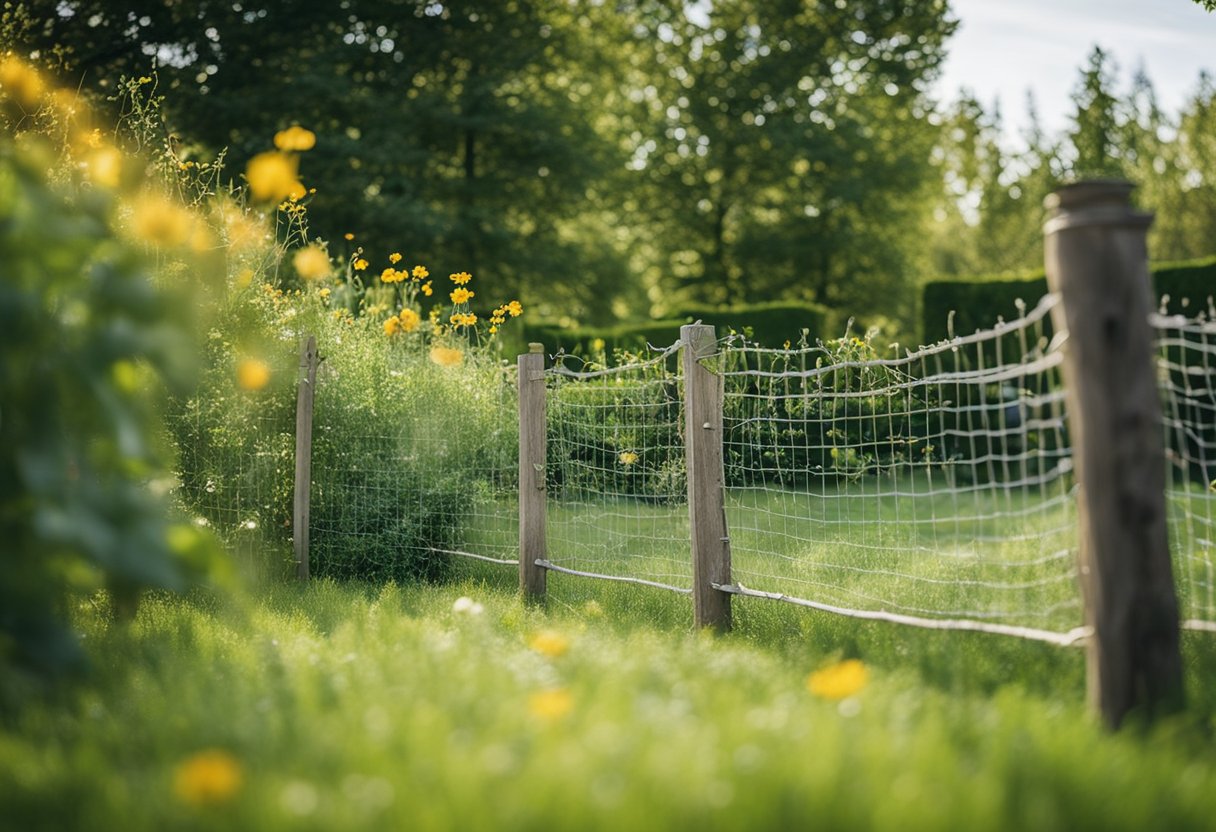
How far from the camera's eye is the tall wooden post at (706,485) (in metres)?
4.37

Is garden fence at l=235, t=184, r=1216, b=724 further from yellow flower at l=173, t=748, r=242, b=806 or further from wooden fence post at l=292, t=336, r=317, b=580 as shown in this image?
yellow flower at l=173, t=748, r=242, b=806

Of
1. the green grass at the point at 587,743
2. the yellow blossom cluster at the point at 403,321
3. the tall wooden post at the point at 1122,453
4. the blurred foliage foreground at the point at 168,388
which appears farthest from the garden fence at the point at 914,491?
the yellow blossom cluster at the point at 403,321

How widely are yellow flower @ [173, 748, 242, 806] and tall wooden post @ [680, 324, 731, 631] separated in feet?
8.82

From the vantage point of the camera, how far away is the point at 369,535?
6.18m

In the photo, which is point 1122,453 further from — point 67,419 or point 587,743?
point 67,419

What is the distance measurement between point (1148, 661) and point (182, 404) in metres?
4.79

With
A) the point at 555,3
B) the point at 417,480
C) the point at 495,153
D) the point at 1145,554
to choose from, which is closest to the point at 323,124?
the point at 495,153

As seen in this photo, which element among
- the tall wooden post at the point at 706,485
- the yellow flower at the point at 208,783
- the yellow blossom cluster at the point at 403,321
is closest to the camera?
the yellow flower at the point at 208,783

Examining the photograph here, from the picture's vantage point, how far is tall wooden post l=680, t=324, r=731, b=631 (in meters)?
4.37

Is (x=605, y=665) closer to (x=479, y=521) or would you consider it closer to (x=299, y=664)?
(x=299, y=664)

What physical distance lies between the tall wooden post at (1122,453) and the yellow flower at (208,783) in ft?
6.64

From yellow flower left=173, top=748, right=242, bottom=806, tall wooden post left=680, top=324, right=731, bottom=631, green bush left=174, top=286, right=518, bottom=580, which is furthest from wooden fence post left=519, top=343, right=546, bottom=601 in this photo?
yellow flower left=173, top=748, right=242, bottom=806

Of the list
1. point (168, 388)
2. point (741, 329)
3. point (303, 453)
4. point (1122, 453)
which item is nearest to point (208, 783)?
point (1122, 453)

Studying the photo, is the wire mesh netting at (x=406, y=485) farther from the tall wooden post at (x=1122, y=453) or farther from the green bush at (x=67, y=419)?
the tall wooden post at (x=1122, y=453)
